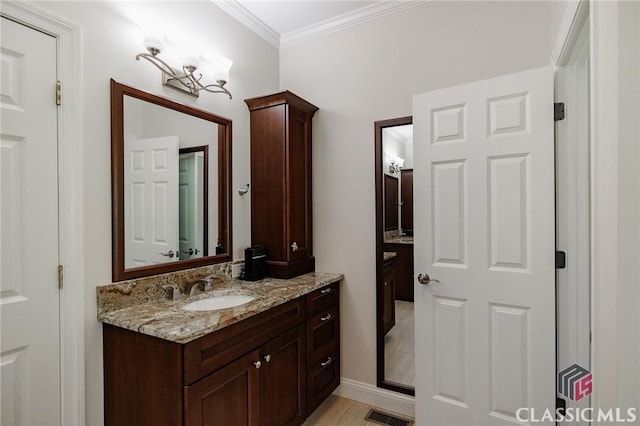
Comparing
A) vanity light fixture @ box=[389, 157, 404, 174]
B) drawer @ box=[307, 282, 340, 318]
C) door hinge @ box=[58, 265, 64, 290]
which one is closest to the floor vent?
drawer @ box=[307, 282, 340, 318]

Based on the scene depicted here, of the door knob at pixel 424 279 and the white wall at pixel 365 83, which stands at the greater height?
the white wall at pixel 365 83

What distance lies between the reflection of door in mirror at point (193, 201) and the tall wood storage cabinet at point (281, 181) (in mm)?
427

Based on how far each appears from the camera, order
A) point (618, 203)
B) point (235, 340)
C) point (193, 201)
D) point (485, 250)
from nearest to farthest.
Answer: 1. point (618, 203)
2. point (235, 340)
3. point (485, 250)
4. point (193, 201)

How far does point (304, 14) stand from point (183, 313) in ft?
7.29

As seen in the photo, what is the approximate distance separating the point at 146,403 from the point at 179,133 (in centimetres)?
142

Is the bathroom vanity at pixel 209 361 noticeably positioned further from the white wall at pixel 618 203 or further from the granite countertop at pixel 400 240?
the white wall at pixel 618 203

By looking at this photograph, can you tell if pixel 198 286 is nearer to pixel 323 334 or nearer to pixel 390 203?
pixel 323 334

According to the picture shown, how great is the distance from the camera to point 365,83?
2.38 metres

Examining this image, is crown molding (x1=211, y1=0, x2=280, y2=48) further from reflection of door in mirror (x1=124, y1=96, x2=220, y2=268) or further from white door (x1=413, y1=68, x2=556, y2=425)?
white door (x1=413, y1=68, x2=556, y2=425)

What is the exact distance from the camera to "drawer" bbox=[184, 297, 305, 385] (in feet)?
4.21

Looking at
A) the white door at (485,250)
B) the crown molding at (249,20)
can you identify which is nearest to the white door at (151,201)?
the crown molding at (249,20)

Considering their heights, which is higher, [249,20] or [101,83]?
[249,20]

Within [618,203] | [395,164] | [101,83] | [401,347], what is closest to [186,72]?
[101,83]

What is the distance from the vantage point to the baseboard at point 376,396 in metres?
2.20
